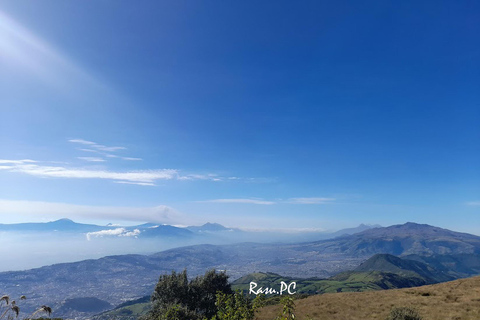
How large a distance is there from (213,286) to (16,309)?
3972 centimetres

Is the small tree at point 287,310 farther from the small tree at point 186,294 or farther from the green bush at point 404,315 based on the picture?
the small tree at point 186,294

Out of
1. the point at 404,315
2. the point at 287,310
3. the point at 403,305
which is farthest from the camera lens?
the point at 403,305

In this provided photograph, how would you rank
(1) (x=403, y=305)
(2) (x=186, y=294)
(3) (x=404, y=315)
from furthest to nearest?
(2) (x=186, y=294) → (1) (x=403, y=305) → (3) (x=404, y=315)

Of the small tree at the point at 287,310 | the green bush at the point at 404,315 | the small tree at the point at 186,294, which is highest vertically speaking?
the small tree at the point at 287,310

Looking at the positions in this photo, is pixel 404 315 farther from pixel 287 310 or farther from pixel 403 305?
pixel 287 310

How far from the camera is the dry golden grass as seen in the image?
101 ft

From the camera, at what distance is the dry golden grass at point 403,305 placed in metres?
30.6

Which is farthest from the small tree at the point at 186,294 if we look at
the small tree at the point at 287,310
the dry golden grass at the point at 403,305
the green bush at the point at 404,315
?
the small tree at the point at 287,310

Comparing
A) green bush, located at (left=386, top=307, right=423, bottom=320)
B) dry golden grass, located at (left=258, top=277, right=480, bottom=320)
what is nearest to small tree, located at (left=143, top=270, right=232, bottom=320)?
dry golden grass, located at (left=258, top=277, right=480, bottom=320)

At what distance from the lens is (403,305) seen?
34750mm

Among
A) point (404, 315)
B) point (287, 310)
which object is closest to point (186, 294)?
point (404, 315)

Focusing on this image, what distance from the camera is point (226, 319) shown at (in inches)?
560

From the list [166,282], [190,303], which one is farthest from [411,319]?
[166,282]

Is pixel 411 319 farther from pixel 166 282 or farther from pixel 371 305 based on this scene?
pixel 166 282
